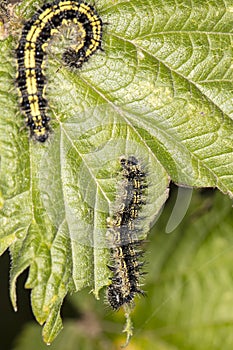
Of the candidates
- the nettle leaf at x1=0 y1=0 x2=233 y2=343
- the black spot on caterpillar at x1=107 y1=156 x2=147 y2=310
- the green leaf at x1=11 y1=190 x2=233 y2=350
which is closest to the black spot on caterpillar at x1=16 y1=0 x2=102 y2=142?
the nettle leaf at x1=0 y1=0 x2=233 y2=343

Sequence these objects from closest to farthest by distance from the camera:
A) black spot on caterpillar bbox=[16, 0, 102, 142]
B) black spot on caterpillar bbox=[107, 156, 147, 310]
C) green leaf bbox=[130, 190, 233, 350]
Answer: black spot on caterpillar bbox=[16, 0, 102, 142] < black spot on caterpillar bbox=[107, 156, 147, 310] < green leaf bbox=[130, 190, 233, 350]

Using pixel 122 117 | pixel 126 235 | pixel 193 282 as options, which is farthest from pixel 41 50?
pixel 193 282

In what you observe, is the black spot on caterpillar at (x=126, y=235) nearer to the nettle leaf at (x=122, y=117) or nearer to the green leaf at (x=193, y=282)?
the nettle leaf at (x=122, y=117)

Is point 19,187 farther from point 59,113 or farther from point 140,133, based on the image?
point 140,133

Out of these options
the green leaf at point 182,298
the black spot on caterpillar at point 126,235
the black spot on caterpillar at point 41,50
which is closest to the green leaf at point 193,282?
the green leaf at point 182,298

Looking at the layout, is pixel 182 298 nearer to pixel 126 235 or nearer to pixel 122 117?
pixel 126 235

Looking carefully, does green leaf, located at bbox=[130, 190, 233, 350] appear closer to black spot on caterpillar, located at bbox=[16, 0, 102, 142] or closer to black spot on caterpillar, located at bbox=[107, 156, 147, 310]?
black spot on caterpillar, located at bbox=[107, 156, 147, 310]
